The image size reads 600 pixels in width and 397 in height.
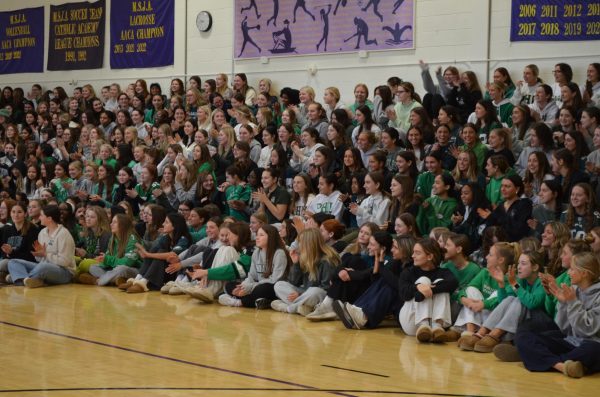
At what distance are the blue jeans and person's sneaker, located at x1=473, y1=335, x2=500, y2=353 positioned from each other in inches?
235

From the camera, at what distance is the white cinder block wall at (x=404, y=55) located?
13.0m

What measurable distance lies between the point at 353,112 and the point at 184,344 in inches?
257

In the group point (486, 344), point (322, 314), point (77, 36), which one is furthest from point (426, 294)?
point (77, 36)

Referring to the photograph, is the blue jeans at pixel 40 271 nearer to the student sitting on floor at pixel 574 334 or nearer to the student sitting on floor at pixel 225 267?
the student sitting on floor at pixel 225 267

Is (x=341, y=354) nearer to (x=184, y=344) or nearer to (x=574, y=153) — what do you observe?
(x=184, y=344)

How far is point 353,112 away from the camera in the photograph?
13.9 metres

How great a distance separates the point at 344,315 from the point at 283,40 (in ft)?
25.1

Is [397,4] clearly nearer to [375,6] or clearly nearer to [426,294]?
[375,6]

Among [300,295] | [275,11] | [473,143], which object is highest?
[275,11]

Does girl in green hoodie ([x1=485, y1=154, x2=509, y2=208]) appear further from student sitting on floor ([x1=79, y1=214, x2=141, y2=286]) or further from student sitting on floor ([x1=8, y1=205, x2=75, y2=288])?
student sitting on floor ([x1=8, y1=205, x2=75, y2=288])

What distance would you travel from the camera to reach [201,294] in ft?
34.4

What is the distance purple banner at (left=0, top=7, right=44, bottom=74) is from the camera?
20.3 metres

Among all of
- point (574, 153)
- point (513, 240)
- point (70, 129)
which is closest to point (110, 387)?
point (513, 240)

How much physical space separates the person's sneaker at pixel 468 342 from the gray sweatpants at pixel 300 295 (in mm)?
1995
